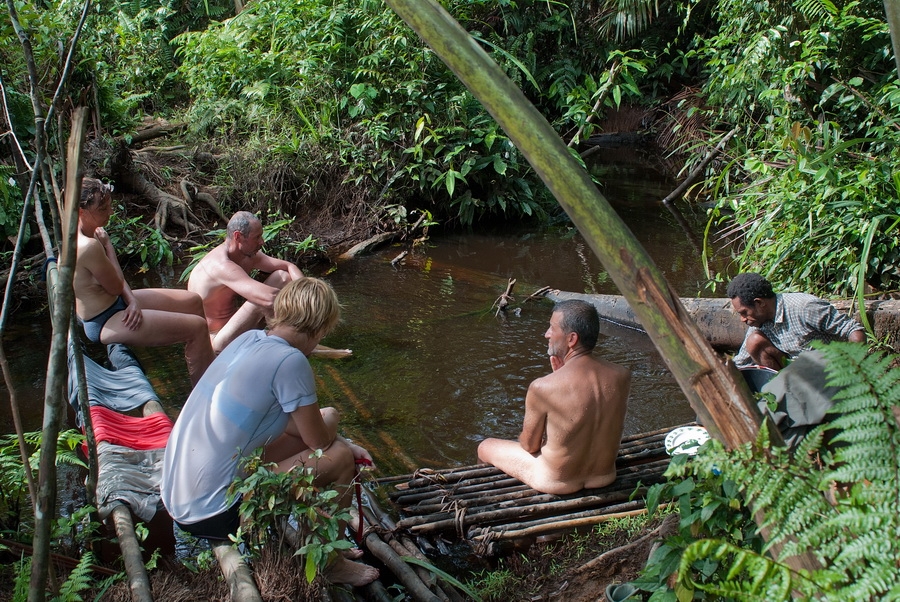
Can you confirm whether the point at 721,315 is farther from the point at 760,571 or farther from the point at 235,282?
the point at 760,571

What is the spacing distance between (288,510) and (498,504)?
4.87ft

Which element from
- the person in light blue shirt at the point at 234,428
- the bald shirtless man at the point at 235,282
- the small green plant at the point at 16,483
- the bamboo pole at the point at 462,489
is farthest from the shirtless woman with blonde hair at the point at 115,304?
the bamboo pole at the point at 462,489

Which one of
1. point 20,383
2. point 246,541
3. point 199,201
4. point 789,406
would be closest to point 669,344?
point 789,406

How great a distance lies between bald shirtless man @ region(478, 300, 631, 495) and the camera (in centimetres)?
378

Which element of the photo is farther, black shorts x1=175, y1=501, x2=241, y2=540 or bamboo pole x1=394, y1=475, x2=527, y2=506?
bamboo pole x1=394, y1=475, x2=527, y2=506

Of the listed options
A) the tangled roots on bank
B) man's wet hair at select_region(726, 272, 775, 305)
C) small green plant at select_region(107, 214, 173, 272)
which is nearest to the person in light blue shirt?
man's wet hair at select_region(726, 272, 775, 305)

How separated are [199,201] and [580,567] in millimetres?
8207

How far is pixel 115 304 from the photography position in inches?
199

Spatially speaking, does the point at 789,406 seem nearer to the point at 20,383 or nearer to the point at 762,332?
the point at 762,332

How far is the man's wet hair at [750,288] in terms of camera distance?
4574 millimetres

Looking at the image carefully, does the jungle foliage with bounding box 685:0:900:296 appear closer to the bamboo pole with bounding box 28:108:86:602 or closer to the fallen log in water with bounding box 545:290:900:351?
the fallen log in water with bounding box 545:290:900:351

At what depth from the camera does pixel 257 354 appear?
3129 mm

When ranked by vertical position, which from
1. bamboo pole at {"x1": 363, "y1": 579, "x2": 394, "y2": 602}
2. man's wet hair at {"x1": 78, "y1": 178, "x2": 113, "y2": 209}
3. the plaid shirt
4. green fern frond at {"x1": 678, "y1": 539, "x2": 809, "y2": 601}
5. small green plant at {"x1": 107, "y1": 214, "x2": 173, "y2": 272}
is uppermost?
man's wet hair at {"x1": 78, "y1": 178, "x2": 113, "y2": 209}

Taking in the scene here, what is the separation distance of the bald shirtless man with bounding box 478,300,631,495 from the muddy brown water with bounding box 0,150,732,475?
1.12 metres
